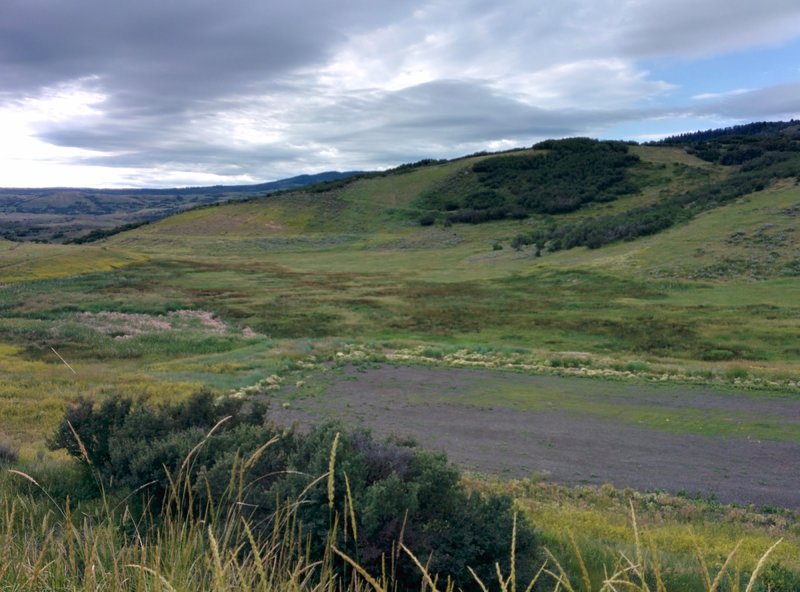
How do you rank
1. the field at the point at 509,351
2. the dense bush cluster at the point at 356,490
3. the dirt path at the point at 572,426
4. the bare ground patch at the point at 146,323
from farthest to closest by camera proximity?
1. the bare ground patch at the point at 146,323
2. the field at the point at 509,351
3. the dirt path at the point at 572,426
4. the dense bush cluster at the point at 356,490

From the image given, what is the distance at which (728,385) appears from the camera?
60.8 feet

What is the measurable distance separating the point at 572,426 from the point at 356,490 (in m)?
10.5

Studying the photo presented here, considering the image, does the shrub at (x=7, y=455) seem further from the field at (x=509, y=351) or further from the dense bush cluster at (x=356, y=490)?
the dense bush cluster at (x=356, y=490)

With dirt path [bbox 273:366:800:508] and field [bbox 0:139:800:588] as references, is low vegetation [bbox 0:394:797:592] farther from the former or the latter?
dirt path [bbox 273:366:800:508]

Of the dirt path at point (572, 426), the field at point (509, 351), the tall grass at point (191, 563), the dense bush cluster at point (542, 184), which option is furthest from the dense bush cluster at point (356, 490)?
the dense bush cluster at point (542, 184)

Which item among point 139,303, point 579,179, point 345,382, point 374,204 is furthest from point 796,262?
point 374,204

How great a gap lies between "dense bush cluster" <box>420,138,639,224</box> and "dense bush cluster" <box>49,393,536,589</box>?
290ft

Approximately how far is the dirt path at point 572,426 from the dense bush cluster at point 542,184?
76015 millimetres

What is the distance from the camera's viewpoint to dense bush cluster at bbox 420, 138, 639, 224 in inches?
3775

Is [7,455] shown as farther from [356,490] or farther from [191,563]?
[191,563]

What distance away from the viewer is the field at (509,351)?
12008 millimetres

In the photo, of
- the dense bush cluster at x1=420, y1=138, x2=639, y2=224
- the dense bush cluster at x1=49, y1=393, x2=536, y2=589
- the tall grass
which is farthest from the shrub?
the dense bush cluster at x1=420, y1=138, x2=639, y2=224

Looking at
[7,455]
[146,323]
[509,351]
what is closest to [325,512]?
[7,455]

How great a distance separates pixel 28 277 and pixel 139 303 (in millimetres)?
18304
